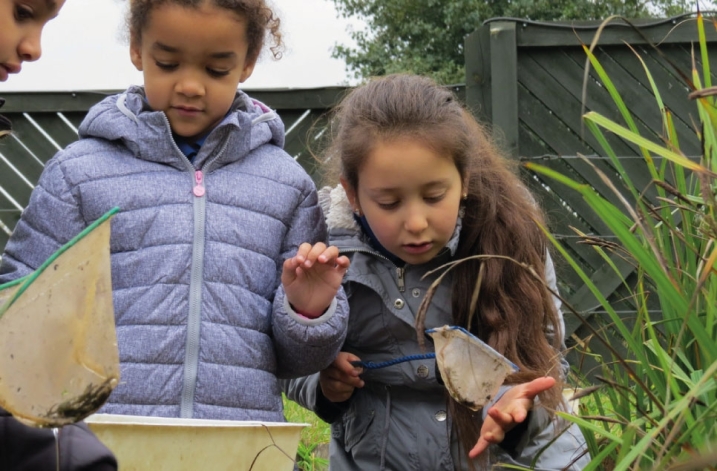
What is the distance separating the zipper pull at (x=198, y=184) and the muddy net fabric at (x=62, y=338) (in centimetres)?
110

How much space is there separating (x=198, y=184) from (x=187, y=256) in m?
0.17

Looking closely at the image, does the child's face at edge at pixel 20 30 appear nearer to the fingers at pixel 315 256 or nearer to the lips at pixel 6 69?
the lips at pixel 6 69

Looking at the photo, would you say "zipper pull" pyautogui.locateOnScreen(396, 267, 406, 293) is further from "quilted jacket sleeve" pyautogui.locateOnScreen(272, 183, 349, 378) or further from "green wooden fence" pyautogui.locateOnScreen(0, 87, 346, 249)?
"green wooden fence" pyautogui.locateOnScreen(0, 87, 346, 249)

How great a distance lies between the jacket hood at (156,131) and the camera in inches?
82.5

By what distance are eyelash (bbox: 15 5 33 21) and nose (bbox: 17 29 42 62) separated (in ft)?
0.09

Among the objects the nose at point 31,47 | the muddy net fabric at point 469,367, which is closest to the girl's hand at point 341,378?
the muddy net fabric at point 469,367

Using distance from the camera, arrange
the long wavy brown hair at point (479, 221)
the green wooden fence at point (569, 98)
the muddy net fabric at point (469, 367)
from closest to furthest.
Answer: the muddy net fabric at point (469, 367)
the long wavy brown hair at point (479, 221)
the green wooden fence at point (569, 98)

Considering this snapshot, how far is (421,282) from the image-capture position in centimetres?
220

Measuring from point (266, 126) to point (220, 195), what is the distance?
0.84ft

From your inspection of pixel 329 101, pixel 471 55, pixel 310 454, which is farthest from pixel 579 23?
pixel 310 454

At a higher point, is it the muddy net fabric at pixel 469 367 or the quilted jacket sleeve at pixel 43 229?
the quilted jacket sleeve at pixel 43 229

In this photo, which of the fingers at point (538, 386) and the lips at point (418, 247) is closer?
the fingers at point (538, 386)

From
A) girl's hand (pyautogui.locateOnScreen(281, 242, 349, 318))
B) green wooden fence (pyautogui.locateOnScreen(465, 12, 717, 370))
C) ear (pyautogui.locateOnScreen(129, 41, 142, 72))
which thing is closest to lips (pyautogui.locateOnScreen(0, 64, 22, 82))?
ear (pyautogui.locateOnScreen(129, 41, 142, 72))

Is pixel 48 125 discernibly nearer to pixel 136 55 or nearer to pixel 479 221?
pixel 136 55
